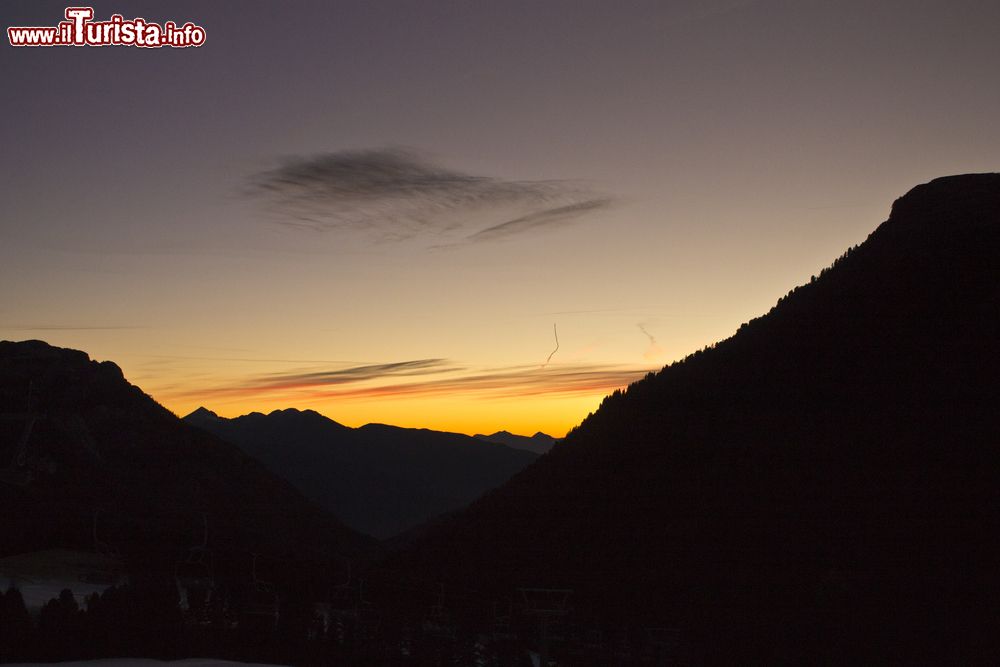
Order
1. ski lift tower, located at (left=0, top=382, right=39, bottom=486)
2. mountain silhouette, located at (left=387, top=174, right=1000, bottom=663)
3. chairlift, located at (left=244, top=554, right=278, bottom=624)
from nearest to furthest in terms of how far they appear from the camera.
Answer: ski lift tower, located at (left=0, top=382, right=39, bottom=486) → chairlift, located at (left=244, top=554, right=278, bottom=624) → mountain silhouette, located at (left=387, top=174, right=1000, bottom=663)

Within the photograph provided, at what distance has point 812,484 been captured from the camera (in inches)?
3590

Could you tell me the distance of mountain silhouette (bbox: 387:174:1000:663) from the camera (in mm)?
69438

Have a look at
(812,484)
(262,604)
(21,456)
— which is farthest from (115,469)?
(21,456)

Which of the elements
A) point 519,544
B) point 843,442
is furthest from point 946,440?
point 519,544

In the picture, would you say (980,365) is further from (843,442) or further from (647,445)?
(647,445)

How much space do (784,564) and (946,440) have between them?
22.3 metres

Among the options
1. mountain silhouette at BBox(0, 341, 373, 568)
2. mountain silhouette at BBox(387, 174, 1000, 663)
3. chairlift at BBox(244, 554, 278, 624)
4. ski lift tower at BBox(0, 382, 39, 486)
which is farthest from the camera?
mountain silhouette at BBox(0, 341, 373, 568)

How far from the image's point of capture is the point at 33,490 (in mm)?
142875

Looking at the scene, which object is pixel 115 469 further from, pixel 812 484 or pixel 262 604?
pixel 262 604

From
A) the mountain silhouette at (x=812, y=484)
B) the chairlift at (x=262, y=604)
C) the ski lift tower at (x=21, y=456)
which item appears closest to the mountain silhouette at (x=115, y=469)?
the mountain silhouette at (x=812, y=484)

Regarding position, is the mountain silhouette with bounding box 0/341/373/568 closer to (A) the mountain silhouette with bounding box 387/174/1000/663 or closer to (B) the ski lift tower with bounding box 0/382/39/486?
(A) the mountain silhouette with bounding box 387/174/1000/663

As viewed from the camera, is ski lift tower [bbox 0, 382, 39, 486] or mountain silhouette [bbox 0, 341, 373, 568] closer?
ski lift tower [bbox 0, 382, 39, 486]

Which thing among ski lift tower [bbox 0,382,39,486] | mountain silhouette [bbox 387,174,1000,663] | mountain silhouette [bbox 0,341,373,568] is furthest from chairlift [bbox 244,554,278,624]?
mountain silhouette [bbox 0,341,373,568]

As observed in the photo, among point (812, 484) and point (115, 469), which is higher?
point (115, 469)
